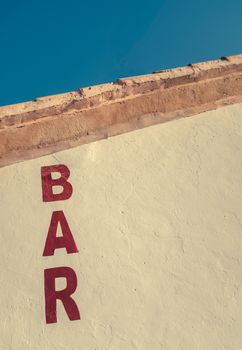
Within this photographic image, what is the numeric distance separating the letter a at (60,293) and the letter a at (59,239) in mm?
137

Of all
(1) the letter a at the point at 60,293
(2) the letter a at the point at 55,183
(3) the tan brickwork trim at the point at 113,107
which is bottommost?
(1) the letter a at the point at 60,293

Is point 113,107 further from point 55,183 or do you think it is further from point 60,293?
point 60,293

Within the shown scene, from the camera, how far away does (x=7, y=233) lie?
3682 millimetres

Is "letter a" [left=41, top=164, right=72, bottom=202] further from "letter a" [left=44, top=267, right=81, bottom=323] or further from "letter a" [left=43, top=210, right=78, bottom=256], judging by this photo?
"letter a" [left=44, top=267, right=81, bottom=323]

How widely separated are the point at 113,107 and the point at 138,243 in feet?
3.71

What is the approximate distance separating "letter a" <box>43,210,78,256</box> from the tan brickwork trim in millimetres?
566

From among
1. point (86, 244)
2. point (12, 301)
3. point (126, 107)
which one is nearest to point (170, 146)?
point (126, 107)

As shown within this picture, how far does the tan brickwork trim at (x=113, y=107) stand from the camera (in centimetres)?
401

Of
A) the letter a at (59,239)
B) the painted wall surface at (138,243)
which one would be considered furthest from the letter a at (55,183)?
the letter a at (59,239)

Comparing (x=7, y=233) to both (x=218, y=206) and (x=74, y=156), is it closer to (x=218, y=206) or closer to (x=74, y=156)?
(x=74, y=156)

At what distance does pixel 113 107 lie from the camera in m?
4.12

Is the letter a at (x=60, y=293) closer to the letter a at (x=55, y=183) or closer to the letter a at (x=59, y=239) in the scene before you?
the letter a at (x=59, y=239)

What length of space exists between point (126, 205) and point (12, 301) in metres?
1.02

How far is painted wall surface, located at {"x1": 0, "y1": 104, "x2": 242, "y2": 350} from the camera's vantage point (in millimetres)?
3393
